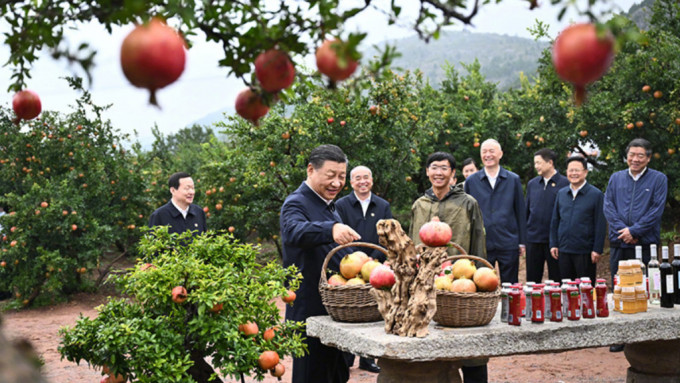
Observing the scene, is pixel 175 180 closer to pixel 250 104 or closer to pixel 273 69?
pixel 250 104

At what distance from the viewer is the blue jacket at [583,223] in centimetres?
732

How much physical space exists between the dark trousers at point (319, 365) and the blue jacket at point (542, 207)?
168 inches

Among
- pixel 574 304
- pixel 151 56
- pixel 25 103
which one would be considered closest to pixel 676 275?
pixel 574 304

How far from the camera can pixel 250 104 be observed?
168cm

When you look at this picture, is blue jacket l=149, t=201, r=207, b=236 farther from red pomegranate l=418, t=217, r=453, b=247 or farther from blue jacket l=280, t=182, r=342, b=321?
red pomegranate l=418, t=217, r=453, b=247

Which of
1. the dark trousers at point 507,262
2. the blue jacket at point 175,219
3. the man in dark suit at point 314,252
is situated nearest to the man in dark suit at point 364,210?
Result: the dark trousers at point 507,262

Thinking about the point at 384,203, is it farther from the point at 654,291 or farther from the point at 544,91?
the point at 544,91

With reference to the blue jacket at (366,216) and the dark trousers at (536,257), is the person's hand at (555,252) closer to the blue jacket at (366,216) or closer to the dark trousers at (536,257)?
the dark trousers at (536,257)

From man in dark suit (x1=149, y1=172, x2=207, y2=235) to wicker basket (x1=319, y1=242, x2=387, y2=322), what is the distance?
10.3ft

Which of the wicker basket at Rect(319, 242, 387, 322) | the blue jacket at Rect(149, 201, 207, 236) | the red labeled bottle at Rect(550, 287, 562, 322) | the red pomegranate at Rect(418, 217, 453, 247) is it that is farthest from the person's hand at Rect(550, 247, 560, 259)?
the red pomegranate at Rect(418, 217, 453, 247)

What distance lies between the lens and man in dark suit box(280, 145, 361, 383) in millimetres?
4562

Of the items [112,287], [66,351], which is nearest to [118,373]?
[66,351]

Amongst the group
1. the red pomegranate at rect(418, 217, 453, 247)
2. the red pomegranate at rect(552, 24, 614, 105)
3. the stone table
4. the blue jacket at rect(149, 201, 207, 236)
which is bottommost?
the stone table

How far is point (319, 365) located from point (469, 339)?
1216 mm
